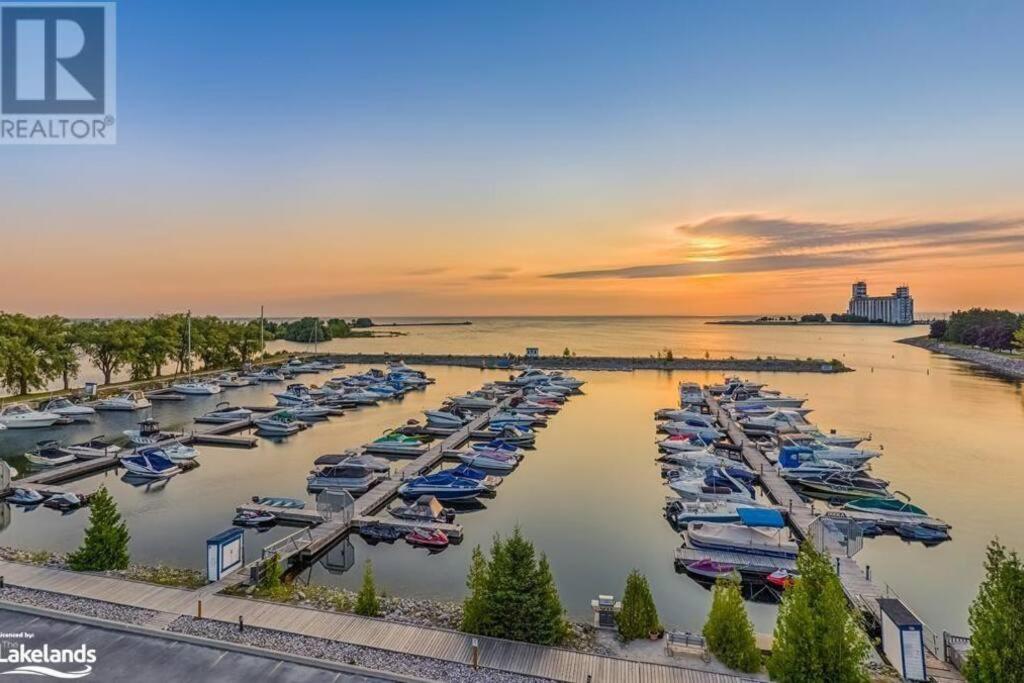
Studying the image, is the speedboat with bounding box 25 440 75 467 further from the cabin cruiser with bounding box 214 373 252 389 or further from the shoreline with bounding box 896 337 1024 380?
the shoreline with bounding box 896 337 1024 380

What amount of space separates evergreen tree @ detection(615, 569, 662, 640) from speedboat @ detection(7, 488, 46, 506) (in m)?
23.8

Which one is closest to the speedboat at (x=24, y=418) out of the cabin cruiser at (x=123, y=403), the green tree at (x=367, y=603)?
the cabin cruiser at (x=123, y=403)

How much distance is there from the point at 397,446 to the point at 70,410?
2552cm

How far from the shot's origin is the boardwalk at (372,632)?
35.9 feet

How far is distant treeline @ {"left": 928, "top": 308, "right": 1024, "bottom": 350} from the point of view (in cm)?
9219

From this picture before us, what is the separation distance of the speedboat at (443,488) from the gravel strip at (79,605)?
1205 centimetres

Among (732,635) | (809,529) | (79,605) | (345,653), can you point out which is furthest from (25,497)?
(809,529)

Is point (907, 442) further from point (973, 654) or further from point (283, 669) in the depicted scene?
point (283, 669)

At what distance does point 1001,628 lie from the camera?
31.5ft

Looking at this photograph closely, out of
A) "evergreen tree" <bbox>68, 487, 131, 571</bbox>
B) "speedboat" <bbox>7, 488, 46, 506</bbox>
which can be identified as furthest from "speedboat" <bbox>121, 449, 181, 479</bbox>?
"evergreen tree" <bbox>68, 487, 131, 571</bbox>

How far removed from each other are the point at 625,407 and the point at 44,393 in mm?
47186

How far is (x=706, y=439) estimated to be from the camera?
35.0 m

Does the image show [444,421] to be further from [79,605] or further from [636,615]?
[636,615]

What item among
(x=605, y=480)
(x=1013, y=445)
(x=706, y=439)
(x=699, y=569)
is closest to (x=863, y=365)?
(x=1013, y=445)
